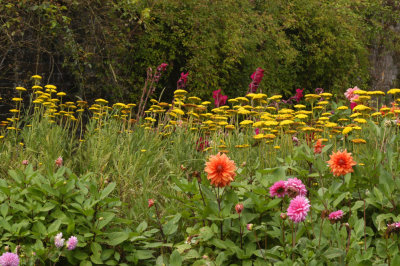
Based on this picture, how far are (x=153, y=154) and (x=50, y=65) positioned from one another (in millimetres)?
3631

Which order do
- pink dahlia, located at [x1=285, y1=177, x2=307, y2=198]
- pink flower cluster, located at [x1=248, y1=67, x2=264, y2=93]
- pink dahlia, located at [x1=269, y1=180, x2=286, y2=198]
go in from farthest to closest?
pink flower cluster, located at [x1=248, y1=67, x2=264, y2=93], pink dahlia, located at [x1=269, y1=180, x2=286, y2=198], pink dahlia, located at [x1=285, y1=177, x2=307, y2=198]

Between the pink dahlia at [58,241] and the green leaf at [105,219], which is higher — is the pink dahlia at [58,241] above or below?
below

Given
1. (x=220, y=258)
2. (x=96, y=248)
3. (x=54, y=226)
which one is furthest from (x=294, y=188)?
(x=54, y=226)

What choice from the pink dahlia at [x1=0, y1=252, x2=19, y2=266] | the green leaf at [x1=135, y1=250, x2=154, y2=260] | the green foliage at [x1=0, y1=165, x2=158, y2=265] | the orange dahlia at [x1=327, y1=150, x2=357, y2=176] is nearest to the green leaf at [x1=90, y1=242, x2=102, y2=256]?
the green foliage at [x1=0, y1=165, x2=158, y2=265]

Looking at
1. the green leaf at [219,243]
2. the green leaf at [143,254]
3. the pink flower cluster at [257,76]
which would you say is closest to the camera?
the green leaf at [219,243]

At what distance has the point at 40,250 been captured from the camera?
2123 millimetres

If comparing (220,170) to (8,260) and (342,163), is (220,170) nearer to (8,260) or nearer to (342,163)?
(342,163)

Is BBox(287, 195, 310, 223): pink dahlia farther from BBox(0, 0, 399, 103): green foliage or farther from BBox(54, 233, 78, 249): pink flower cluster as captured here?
BBox(0, 0, 399, 103): green foliage

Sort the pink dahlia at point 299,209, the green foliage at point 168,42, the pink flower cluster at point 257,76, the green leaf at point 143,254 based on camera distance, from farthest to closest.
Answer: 1. the green foliage at point 168,42
2. the pink flower cluster at point 257,76
3. the green leaf at point 143,254
4. the pink dahlia at point 299,209

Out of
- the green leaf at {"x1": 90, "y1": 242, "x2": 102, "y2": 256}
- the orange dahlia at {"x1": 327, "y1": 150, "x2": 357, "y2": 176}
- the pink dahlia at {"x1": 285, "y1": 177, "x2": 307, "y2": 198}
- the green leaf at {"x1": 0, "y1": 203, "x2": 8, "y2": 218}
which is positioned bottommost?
the green leaf at {"x1": 90, "y1": 242, "x2": 102, "y2": 256}

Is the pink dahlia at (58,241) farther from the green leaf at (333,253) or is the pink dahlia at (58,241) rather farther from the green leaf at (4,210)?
the green leaf at (333,253)

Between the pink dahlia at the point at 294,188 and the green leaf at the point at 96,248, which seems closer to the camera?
the pink dahlia at the point at 294,188

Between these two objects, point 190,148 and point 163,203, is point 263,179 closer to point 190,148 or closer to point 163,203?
point 163,203

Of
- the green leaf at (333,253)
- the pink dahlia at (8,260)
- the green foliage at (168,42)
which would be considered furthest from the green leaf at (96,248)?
the green foliage at (168,42)
